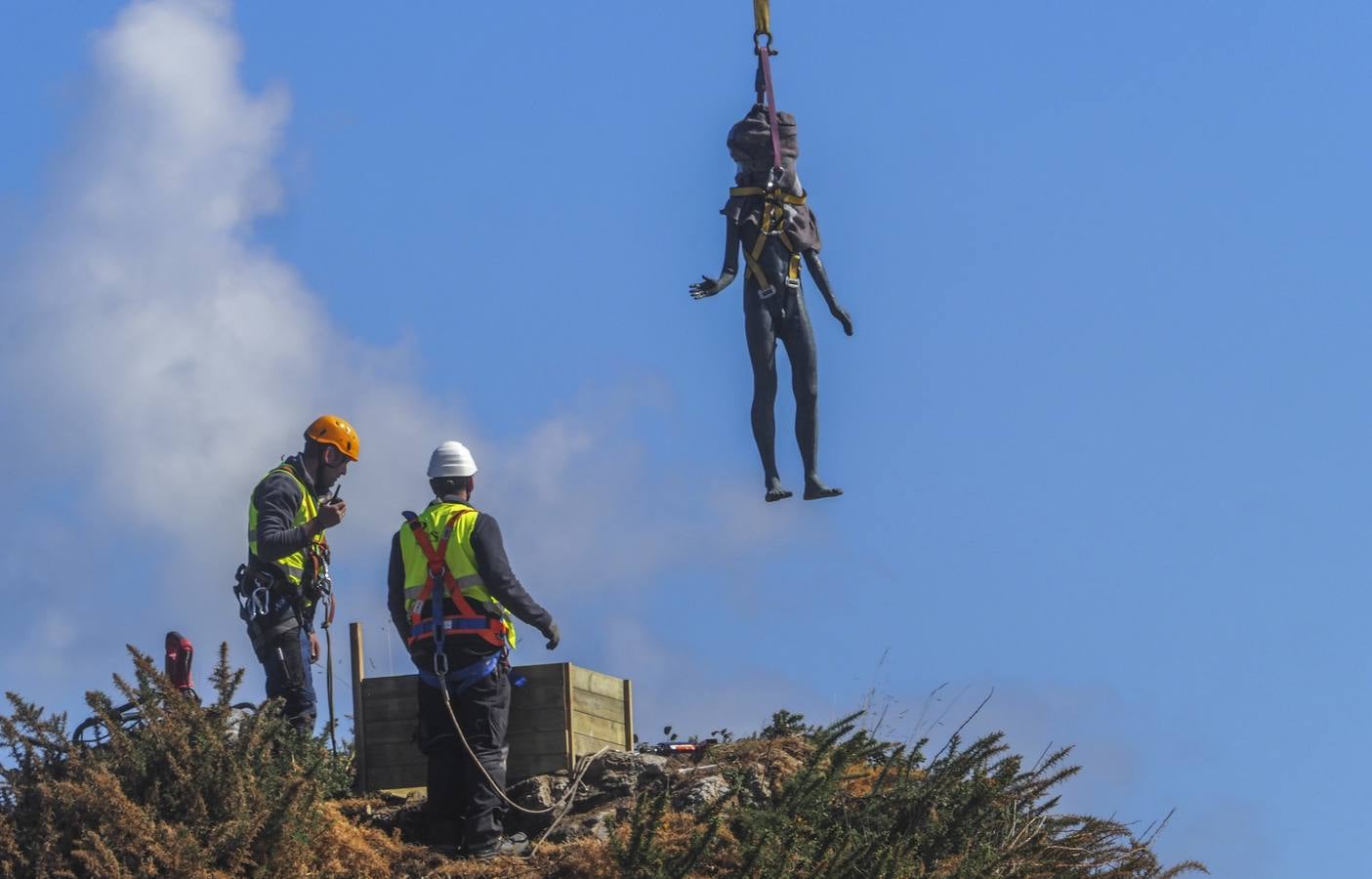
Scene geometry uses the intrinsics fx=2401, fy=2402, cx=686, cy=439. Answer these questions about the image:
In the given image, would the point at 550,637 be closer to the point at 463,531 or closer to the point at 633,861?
the point at 463,531

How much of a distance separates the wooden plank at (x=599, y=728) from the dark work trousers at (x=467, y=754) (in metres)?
0.88

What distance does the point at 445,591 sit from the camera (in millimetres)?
13445

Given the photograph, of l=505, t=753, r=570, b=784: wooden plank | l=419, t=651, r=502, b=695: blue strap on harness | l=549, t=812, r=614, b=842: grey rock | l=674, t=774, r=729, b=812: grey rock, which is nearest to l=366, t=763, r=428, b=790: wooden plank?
l=505, t=753, r=570, b=784: wooden plank

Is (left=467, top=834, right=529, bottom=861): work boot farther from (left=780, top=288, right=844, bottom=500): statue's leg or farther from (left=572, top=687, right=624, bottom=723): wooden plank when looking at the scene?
(left=780, top=288, right=844, bottom=500): statue's leg

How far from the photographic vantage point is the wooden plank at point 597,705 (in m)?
14.5

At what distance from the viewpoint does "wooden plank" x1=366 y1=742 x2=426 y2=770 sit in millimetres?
14609

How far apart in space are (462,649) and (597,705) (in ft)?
5.20

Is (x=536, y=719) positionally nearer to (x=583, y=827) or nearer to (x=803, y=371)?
(x=583, y=827)

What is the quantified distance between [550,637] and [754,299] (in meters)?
4.33

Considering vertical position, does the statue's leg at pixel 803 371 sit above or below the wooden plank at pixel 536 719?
above

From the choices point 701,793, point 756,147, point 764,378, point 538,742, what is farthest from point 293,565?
point 756,147

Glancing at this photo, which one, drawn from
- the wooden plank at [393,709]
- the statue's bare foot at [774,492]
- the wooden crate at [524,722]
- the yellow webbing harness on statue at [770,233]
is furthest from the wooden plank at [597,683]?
the yellow webbing harness on statue at [770,233]

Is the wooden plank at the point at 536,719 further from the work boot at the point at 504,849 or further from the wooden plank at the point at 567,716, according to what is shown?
the work boot at the point at 504,849

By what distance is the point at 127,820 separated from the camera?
40.0 feet
